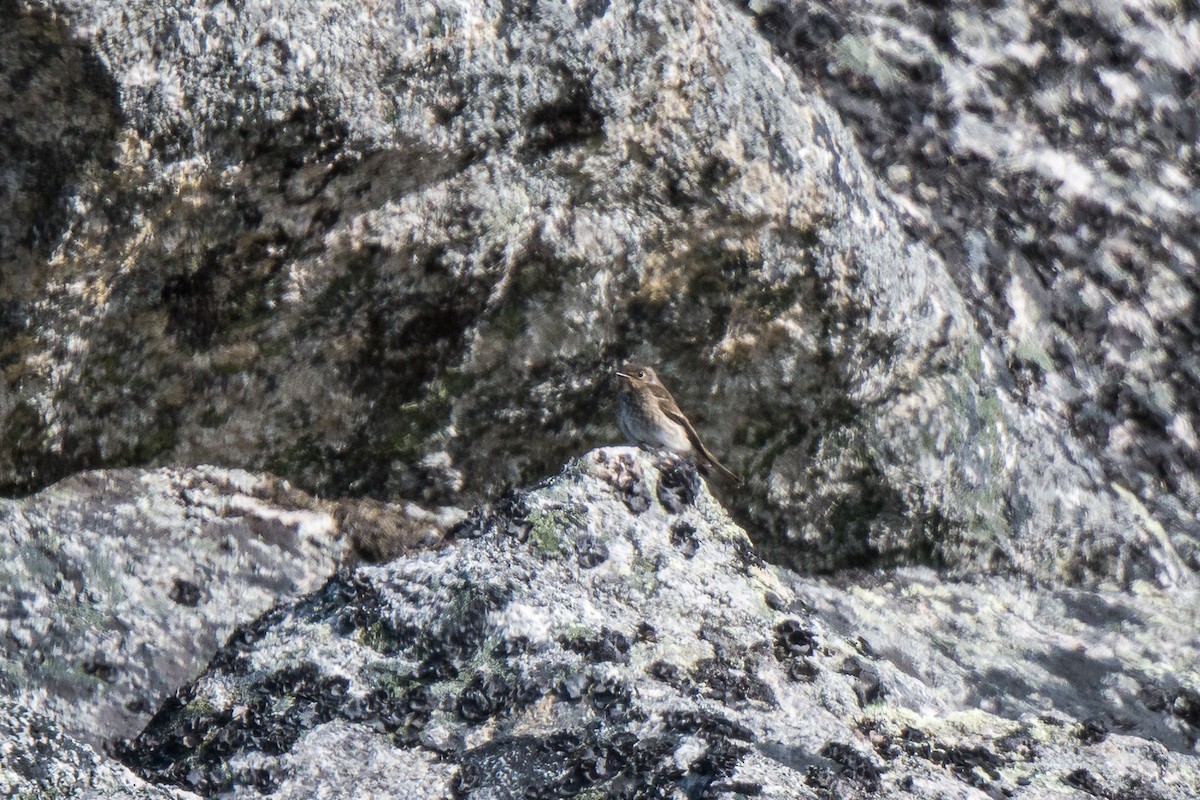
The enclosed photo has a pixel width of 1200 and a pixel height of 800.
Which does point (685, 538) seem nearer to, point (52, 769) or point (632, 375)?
point (632, 375)

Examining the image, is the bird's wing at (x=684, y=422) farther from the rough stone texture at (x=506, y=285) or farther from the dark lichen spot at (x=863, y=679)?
the dark lichen spot at (x=863, y=679)

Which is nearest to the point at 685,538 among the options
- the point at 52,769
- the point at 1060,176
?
the point at 52,769

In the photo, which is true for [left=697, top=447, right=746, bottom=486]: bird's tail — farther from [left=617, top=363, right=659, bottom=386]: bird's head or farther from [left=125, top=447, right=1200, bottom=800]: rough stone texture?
[left=125, top=447, right=1200, bottom=800]: rough stone texture

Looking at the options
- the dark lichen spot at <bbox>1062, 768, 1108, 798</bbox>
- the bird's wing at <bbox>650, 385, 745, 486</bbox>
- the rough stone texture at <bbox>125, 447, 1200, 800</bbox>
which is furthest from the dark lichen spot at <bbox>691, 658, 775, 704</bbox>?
the bird's wing at <bbox>650, 385, 745, 486</bbox>

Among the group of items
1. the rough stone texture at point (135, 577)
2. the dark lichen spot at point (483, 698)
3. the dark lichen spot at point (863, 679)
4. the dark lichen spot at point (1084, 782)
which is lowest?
the rough stone texture at point (135, 577)

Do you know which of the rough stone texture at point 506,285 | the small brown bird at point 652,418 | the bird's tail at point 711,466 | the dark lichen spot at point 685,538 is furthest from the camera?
the bird's tail at point 711,466

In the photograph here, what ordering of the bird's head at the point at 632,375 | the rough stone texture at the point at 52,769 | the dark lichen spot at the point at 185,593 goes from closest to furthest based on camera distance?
the rough stone texture at the point at 52,769, the dark lichen spot at the point at 185,593, the bird's head at the point at 632,375

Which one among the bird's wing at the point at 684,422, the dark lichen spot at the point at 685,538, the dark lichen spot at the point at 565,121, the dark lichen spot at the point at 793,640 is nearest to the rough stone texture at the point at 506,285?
the dark lichen spot at the point at 565,121

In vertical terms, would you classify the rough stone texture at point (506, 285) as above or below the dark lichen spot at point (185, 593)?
above
